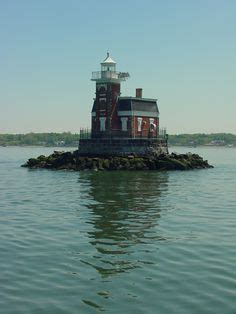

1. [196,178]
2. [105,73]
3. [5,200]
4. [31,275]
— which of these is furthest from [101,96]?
[31,275]

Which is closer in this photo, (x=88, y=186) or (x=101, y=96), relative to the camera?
(x=88, y=186)

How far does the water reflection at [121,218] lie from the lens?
725 inches

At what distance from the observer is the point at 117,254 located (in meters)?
19.1

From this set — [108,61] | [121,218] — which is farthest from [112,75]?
[121,218]

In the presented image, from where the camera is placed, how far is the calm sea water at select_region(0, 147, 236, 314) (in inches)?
547

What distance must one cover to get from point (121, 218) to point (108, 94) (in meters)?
42.5

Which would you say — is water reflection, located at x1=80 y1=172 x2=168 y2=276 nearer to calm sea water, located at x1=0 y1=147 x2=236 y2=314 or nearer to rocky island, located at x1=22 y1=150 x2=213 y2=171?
calm sea water, located at x1=0 y1=147 x2=236 y2=314

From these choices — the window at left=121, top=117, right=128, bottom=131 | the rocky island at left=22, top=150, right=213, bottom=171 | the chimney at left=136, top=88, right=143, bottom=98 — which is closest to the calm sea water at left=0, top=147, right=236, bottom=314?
the rocky island at left=22, top=150, right=213, bottom=171

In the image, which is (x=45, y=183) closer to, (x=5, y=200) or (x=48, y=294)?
(x=5, y=200)

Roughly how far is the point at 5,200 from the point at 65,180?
1591 cm

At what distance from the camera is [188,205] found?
1292 inches

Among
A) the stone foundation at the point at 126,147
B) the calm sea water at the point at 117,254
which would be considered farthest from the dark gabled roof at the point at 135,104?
the calm sea water at the point at 117,254

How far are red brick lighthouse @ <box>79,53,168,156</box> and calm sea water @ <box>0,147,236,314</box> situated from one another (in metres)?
29.9

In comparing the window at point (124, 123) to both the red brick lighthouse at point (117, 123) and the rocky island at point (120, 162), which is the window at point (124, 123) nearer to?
the red brick lighthouse at point (117, 123)
